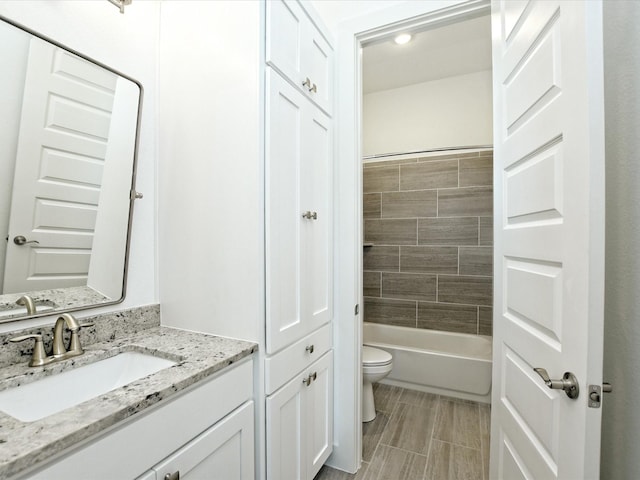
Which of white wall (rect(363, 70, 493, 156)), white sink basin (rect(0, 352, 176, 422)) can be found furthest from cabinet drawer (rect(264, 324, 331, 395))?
white wall (rect(363, 70, 493, 156))

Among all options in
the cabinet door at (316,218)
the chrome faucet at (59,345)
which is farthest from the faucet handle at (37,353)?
the cabinet door at (316,218)

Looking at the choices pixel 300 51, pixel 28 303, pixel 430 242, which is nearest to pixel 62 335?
pixel 28 303

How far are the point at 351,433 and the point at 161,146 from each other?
164 centimetres

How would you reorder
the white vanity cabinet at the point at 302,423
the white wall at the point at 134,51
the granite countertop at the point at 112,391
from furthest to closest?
1. the white vanity cabinet at the point at 302,423
2. the white wall at the point at 134,51
3. the granite countertop at the point at 112,391

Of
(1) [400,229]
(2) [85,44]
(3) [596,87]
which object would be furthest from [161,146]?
(1) [400,229]

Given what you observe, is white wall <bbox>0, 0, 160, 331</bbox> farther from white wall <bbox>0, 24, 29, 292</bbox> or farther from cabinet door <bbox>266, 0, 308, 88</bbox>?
cabinet door <bbox>266, 0, 308, 88</bbox>

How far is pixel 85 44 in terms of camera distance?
1096 mm

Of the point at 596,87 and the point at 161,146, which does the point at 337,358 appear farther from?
the point at 596,87

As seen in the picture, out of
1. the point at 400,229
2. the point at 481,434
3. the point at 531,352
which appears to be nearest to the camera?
the point at 531,352

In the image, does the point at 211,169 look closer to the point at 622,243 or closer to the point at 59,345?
the point at 59,345

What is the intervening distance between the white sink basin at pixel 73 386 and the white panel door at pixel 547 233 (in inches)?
43.7

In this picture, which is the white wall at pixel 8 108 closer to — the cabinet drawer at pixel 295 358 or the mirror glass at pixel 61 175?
the mirror glass at pixel 61 175

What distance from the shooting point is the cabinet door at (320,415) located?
1410 millimetres

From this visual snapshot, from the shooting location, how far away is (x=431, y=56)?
8.45 ft
